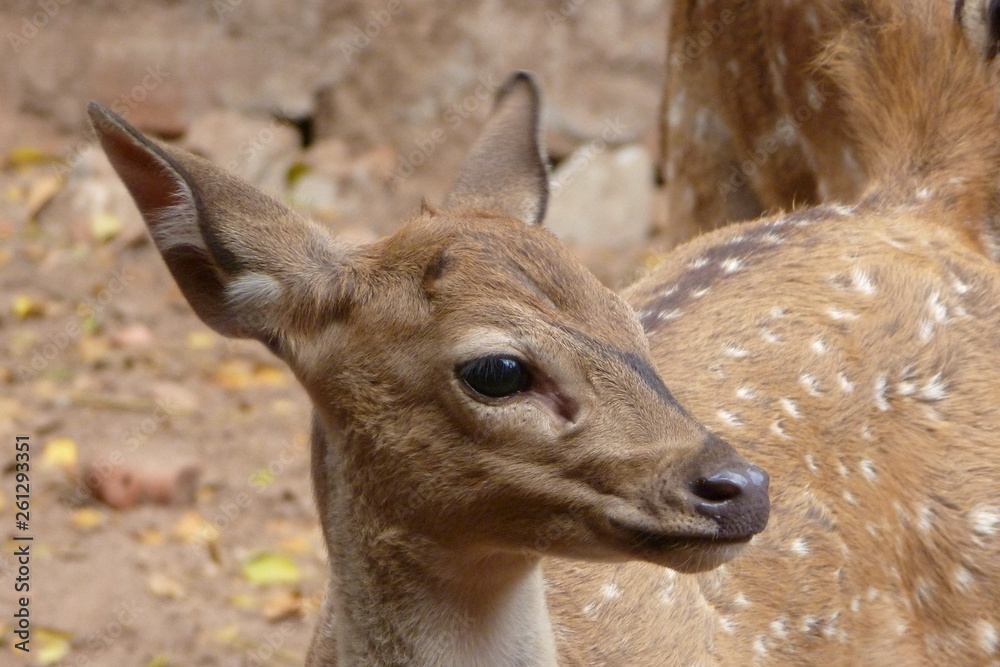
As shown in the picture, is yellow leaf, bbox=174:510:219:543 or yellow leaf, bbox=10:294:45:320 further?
yellow leaf, bbox=10:294:45:320

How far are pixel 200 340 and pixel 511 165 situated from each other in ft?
13.2

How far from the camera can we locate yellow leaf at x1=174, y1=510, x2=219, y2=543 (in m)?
5.54

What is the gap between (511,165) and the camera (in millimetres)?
3438

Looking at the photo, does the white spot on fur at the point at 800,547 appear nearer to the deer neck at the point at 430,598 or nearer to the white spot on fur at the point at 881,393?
the white spot on fur at the point at 881,393

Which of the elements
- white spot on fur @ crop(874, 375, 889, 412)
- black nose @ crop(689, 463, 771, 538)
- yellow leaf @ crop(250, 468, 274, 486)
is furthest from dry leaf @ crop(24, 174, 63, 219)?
black nose @ crop(689, 463, 771, 538)

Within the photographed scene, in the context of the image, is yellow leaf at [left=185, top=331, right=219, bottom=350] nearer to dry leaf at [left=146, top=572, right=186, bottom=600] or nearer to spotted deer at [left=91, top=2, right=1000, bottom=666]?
dry leaf at [left=146, top=572, right=186, bottom=600]

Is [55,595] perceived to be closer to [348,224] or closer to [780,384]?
[780,384]

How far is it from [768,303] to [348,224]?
4.70 metres

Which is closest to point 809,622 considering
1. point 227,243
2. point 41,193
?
point 227,243

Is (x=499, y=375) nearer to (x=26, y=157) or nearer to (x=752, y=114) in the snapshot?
(x=752, y=114)

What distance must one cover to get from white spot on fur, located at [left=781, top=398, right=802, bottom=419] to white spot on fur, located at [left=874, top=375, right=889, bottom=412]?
0.74 feet

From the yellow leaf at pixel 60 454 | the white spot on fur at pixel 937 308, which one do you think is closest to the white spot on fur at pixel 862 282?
the white spot on fur at pixel 937 308

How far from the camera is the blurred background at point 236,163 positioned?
614 cm

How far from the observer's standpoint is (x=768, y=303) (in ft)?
12.2
